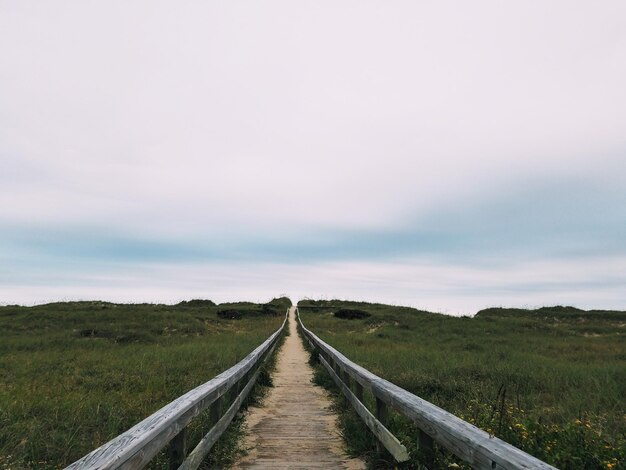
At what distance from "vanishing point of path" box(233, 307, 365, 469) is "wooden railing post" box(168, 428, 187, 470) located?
4.86 ft

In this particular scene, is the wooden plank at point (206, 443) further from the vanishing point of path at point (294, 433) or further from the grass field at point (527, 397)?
the grass field at point (527, 397)

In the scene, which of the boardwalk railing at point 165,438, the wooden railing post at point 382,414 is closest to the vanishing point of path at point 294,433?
the wooden railing post at point 382,414

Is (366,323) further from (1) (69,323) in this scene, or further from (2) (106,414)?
(2) (106,414)

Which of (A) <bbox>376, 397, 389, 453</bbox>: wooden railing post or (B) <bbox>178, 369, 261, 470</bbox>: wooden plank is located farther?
(A) <bbox>376, 397, 389, 453</bbox>: wooden railing post

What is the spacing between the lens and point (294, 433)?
646 cm

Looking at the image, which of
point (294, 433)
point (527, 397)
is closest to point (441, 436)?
point (294, 433)

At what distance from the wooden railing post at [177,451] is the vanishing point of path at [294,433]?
1.48 meters

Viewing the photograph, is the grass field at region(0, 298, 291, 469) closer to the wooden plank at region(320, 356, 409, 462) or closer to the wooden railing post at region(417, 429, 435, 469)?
the wooden plank at region(320, 356, 409, 462)

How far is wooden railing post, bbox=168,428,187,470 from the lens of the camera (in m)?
3.63

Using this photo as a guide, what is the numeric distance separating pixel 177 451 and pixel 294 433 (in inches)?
123

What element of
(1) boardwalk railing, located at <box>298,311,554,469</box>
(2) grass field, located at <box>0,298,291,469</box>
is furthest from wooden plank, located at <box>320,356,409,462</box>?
(2) grass field, located at <box>0,298,291,469</box>

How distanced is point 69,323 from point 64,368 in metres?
20.9

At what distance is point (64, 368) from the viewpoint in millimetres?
12922

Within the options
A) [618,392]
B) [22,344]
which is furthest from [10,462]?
[22,344]
